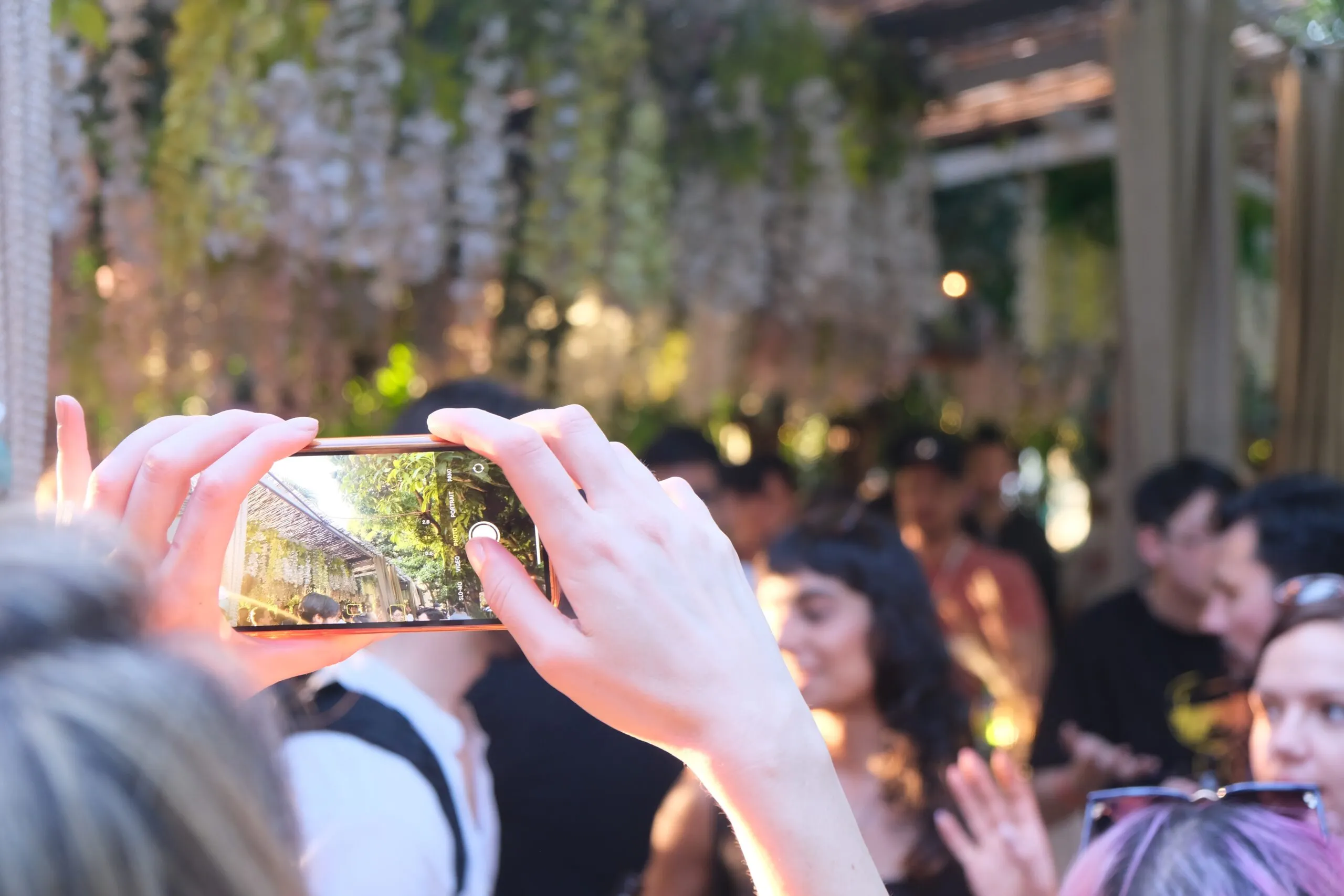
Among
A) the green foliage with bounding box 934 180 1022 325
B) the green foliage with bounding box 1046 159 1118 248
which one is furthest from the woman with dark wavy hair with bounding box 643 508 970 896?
the green foliage with bounding box 1046 159 1118 248

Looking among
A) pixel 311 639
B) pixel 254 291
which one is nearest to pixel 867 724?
pixel 311 639

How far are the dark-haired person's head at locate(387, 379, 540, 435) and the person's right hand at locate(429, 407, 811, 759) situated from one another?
3.50 feet

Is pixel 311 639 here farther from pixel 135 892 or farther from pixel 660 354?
pixel 660 354

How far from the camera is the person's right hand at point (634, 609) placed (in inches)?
25.0

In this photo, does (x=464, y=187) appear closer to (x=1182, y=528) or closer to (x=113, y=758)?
(x=1182, y=528)

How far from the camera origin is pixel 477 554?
71cm

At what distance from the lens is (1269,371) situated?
21.3ft

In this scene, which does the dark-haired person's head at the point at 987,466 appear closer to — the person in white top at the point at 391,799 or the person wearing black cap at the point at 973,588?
the person wearing black cap at the point at 973,588

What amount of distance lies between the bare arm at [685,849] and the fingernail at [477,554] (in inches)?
51.3

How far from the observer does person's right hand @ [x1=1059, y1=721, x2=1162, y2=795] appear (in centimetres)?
266

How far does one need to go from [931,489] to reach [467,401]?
3.22 meters

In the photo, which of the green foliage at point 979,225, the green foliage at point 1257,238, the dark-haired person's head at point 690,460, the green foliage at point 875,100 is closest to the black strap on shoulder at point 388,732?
the dark-haired person's head at point 690,460

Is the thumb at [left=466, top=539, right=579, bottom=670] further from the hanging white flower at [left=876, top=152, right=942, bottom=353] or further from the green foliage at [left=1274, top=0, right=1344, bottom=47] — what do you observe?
the green foliage at [left=1274, top=0, right=1344, bottom=47]

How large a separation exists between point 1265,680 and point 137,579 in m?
1.61
